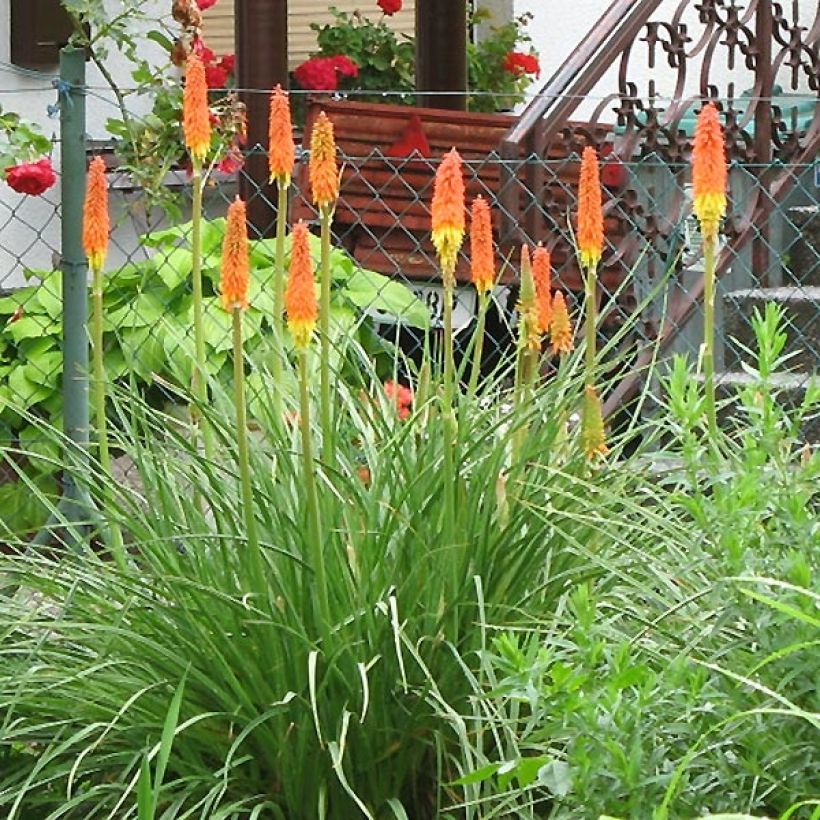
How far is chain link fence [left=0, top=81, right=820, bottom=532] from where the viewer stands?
520 cm

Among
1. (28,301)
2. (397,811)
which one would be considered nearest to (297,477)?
(397,811)

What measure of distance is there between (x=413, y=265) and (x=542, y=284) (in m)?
4.23

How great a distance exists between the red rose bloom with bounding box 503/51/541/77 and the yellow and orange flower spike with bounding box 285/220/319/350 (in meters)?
7.73

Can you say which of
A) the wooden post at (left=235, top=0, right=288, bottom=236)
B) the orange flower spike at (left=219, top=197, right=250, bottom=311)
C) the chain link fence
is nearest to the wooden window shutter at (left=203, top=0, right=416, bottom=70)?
the chain link fence

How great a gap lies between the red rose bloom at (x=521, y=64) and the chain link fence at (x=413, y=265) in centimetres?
209

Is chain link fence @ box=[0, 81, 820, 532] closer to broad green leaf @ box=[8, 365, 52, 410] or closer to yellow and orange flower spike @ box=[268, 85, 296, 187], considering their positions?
broad green leaf @ box=[8, 365, 52, 410]

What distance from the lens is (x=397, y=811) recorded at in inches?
109

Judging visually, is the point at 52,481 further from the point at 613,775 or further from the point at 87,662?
the point at 613,775

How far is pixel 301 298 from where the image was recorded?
8.66 ft

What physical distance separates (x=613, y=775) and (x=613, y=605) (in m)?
0.67

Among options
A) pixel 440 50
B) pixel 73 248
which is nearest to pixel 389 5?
pixel 440 50

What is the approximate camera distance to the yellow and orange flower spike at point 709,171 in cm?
278

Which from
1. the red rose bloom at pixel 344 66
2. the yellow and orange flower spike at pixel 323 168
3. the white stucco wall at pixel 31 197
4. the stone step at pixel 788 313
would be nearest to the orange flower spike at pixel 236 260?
the yellow and orange flower spike at pixel 323 168

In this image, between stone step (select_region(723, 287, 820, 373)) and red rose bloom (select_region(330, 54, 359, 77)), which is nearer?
stone step (select_region(723, 287, 820, 373))
